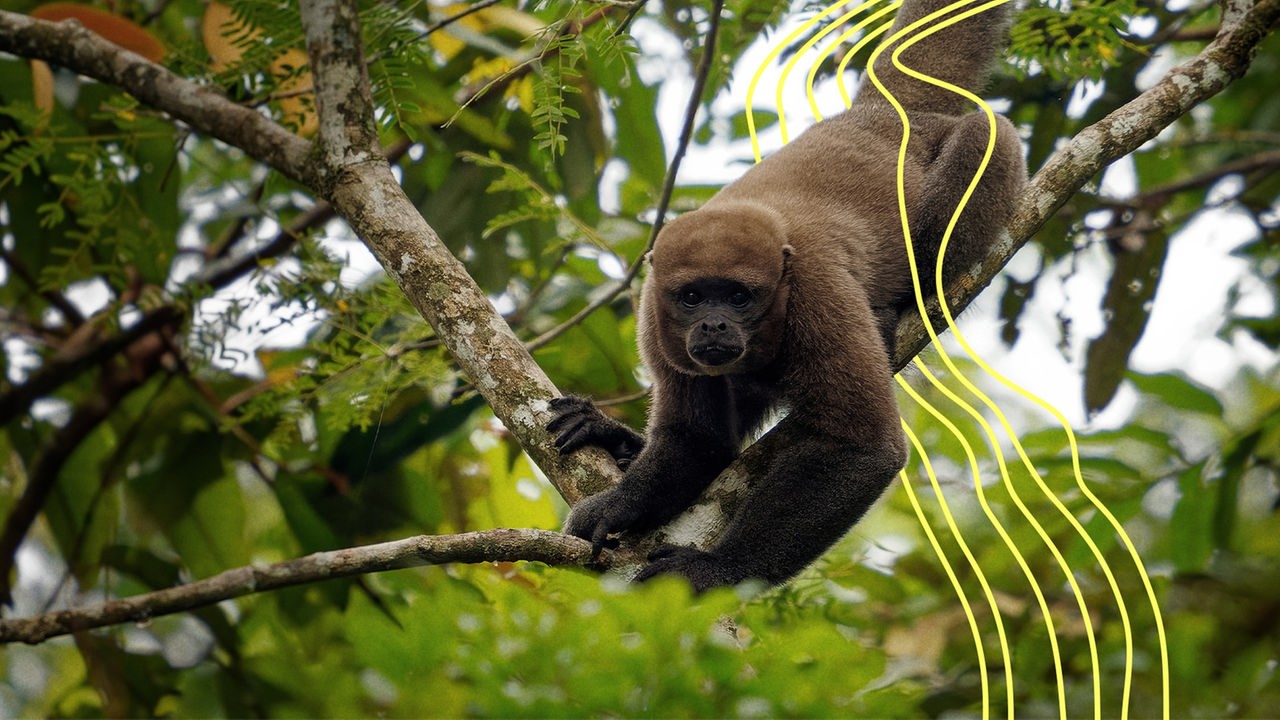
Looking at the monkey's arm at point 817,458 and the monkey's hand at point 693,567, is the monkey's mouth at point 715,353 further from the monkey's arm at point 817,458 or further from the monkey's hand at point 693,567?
the monkey's hand at point 693,567

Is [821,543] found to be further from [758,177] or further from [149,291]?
[149,291]

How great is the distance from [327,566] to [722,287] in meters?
2.05

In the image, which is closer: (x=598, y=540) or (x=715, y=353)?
(x=598, y=540)

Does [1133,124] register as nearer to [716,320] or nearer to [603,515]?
[716,320]

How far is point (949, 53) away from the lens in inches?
236

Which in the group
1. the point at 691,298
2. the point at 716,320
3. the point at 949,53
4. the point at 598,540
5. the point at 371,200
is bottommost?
the point at 598,540

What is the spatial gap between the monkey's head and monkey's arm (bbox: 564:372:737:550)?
194 mm

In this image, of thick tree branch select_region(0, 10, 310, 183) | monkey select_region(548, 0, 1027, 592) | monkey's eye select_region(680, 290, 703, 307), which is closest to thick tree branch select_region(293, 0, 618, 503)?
monkey select_region(548, 0, 1027, 592)

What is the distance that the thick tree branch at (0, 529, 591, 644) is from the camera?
3523 mm

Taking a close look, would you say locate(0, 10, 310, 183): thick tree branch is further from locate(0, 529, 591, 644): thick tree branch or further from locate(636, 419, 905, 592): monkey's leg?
locate(636, 419, 905, 592): monkey's leg

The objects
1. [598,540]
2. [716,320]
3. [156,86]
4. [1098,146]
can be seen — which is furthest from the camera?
[156,86]

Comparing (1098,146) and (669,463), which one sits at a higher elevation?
(1098,146)

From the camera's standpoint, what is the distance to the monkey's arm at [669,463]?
14.5ft

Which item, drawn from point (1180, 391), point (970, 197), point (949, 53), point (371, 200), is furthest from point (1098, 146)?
point (1180, 391)
